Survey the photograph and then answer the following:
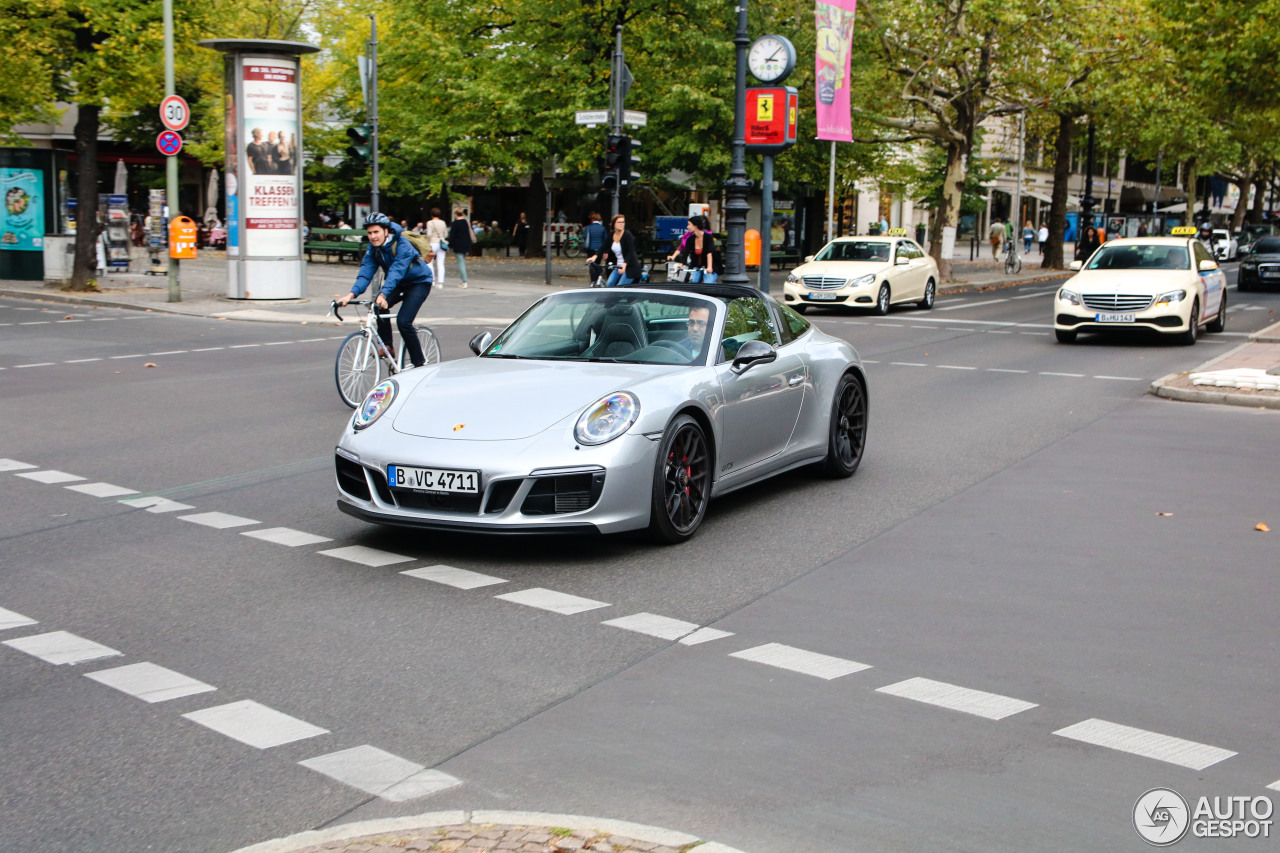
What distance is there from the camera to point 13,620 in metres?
5.64

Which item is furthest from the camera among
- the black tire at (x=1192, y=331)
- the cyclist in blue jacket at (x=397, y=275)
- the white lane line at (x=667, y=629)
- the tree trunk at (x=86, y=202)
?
the tree trunk at (x=86, y=202)

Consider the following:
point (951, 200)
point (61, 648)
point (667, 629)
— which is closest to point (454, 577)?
point (667, 629)

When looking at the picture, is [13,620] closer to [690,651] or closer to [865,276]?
[690,651]

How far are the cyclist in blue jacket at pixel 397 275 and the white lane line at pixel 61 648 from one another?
6.83 m

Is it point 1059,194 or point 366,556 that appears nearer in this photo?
point 366,556

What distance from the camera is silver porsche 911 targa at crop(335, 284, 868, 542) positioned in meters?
6.55

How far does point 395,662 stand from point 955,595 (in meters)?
2.61

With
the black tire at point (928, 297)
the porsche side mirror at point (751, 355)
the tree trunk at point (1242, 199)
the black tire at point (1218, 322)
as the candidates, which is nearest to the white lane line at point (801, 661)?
the porsche side mirror at point (751, 355)

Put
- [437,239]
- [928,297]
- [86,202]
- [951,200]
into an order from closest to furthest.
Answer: [86,202]
[928,297]
[437,239]
[951,200]

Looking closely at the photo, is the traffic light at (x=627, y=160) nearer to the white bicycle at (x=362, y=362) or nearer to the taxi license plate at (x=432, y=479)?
the white bicycle at (x=362, y=362)

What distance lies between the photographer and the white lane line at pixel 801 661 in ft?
16.6

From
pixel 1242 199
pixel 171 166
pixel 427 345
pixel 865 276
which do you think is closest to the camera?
pixel 427 345

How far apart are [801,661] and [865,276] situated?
795 inches

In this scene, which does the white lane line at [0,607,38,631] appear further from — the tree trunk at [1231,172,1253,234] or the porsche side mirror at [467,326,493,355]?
the tree trunk at [1231,172,1253,234]
